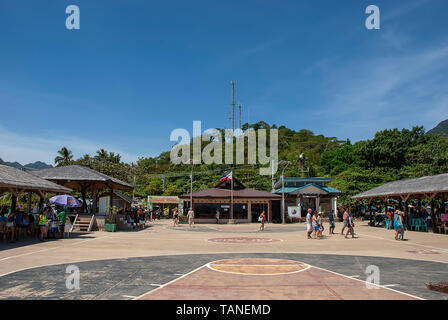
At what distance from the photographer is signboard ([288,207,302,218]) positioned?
3984 centimetres

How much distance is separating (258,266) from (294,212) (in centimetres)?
3065

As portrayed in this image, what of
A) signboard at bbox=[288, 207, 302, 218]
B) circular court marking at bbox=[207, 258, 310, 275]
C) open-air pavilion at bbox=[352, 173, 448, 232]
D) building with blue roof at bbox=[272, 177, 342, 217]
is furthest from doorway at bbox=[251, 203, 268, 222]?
circular court marking at bbox=[207, 258, 310, 275]

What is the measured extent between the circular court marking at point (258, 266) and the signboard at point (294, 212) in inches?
1136

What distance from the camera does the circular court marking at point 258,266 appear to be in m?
9.71

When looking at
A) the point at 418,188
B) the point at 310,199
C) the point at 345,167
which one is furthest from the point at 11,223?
the point at 345,167

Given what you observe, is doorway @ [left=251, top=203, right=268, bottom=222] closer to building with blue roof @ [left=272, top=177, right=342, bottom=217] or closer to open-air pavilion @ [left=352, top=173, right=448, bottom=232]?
building with blue roof @ [left=272, top=177, right=342, bottom=217]

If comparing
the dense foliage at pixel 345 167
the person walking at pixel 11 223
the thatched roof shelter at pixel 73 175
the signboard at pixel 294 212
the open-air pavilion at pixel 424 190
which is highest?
the dense foliage at pixel 345 167

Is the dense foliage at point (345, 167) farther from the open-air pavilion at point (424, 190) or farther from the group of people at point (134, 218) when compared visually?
the group of people at point (134, 218)

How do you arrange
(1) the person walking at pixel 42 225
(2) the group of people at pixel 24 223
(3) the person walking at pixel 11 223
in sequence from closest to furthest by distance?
(3) the person walking at pixel 11 223
(2) the group of people at pixel 24 223
(1) the person walking at pixel 42 225

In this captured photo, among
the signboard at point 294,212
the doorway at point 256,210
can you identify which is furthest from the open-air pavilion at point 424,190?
the doorway at point 256,210

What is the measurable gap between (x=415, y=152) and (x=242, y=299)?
5443 centimetres

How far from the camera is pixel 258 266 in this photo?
1058 centimetres
